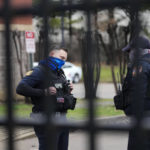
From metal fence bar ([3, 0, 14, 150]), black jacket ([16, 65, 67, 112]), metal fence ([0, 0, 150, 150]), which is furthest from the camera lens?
black jacket ([16, 65, 67, 112])

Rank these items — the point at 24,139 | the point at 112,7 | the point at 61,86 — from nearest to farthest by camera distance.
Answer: the point at 112,7 → the point at 61,86 → the point at 24,139

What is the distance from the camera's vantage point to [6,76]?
1.52 metres

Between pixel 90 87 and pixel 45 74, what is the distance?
0.22 meters

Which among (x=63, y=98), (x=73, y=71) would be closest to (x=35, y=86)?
(x=63, y=98)

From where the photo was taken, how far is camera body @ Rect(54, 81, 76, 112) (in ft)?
12.3

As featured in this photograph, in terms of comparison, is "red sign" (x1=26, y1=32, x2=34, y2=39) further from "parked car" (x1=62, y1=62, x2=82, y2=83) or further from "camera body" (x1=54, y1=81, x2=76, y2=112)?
"parked car" (x1=62, y1=62, x2=82, y2=83)

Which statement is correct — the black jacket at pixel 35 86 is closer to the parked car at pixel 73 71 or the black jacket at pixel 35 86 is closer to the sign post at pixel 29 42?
the sign post at pixel 29 42

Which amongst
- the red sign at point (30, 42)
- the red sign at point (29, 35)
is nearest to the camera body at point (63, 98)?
the red sign at point (30, 42)

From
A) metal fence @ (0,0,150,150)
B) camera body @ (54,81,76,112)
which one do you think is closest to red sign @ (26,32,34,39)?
camera body @ (54,81,76,112)

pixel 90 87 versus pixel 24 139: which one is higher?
pixel 90 87

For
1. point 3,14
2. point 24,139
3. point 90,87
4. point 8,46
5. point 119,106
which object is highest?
point 3,14

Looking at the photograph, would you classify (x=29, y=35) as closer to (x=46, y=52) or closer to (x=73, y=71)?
(x=46, y=52)

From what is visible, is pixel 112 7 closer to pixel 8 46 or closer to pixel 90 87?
pixel 90 87

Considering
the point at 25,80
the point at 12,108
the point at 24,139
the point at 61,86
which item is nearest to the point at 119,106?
the point at 61,86
